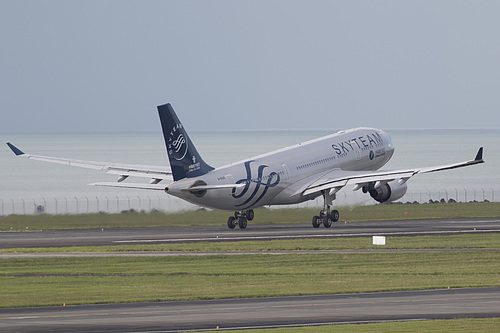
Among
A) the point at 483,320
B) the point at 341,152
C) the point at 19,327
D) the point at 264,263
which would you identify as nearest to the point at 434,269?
the point at 264,263

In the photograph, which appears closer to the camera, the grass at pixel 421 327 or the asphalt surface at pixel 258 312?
the grass at pixel 421 327

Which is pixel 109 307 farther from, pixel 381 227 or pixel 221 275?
pixel 381 227

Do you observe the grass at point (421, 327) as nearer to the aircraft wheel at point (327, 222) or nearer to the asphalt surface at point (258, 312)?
the asphalt surface at point (258, 312)

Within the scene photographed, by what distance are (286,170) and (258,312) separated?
135ft

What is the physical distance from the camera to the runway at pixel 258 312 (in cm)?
2934

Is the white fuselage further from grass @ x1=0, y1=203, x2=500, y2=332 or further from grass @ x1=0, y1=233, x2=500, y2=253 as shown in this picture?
grass @ x1=0, y1=203, x2=500, y2=332

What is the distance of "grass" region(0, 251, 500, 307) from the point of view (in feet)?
124

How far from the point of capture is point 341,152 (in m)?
78.0

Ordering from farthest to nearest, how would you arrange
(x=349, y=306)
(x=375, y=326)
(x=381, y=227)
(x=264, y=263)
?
(x=381, y=227) < (x=264, y=263) < (x=349, y=306) < (x=375, y=326)

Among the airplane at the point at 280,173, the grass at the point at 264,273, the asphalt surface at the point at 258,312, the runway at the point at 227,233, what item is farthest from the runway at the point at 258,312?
the airplane at the point at 280,173

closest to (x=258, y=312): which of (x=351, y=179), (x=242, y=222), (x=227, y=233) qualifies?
(x=227, y=233)

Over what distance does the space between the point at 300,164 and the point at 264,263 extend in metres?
26.3

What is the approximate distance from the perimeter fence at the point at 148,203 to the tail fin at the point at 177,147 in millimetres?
12312

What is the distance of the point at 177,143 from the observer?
2512 inches
